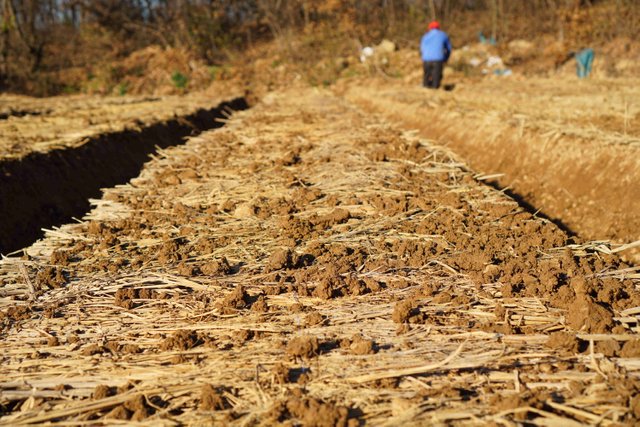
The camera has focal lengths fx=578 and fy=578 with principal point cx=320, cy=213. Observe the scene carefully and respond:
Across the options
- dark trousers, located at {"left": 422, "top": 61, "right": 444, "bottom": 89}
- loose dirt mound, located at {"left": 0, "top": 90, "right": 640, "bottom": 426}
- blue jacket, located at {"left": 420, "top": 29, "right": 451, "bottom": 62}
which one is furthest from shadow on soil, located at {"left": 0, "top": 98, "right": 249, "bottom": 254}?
dark trousers, located at {"left": 422, "top": 61, "right": 444, "bottom": 89}

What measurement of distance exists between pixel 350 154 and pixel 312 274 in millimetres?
3205

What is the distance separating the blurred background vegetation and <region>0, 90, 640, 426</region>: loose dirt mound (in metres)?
21.8

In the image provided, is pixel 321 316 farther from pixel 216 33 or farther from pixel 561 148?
pixel 216 33

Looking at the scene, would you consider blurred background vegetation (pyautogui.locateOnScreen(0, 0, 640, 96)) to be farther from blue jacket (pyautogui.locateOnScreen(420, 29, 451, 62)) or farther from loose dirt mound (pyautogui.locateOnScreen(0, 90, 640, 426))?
loose dirt mound (pyautogui.locateOnScreen(0, 90, 640, 426))

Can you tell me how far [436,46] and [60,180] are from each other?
11.2m

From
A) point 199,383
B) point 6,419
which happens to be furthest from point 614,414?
point 6,419

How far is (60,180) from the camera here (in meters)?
6.95

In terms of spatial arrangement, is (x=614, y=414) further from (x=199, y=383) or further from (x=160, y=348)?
(x=160, y=348)

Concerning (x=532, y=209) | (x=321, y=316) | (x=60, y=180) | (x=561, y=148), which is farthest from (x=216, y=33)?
(x=321, y=316)

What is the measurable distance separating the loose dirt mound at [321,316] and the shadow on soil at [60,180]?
2.01 meters

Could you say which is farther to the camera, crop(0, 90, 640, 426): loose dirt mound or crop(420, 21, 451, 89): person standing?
crop(420, 21, 451, 89): person standing

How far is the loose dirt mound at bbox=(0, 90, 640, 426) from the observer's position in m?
2.07

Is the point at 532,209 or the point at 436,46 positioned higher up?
the point at 436,46

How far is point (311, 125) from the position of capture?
8727mm
